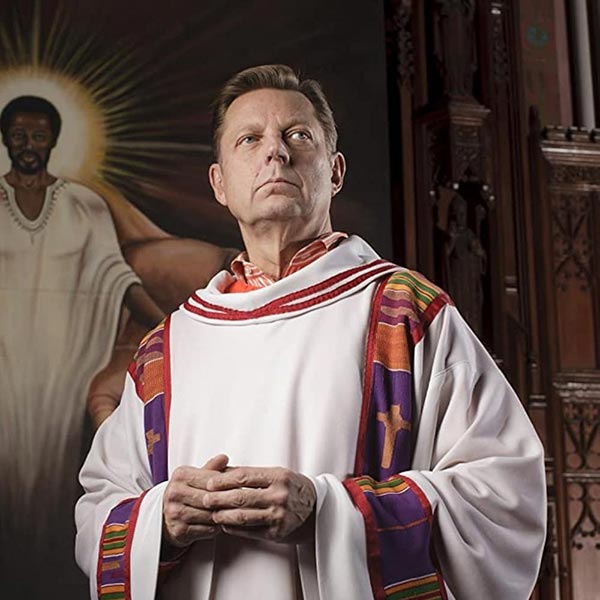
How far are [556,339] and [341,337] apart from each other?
3.88 m

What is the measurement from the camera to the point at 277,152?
237 cm

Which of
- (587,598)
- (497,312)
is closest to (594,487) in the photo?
(587,598)

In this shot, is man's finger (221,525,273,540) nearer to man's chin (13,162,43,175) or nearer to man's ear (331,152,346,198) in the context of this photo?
man's ear (331,152,346,198)

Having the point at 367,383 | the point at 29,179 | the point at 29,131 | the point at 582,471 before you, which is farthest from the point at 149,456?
the point at 582,471

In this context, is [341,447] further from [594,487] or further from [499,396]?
Result: [594,487]

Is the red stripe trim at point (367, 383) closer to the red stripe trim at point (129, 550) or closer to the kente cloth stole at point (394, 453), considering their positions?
the kente cloth stole at point (394, 453)

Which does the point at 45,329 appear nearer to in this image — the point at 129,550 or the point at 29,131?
the point at 29,131

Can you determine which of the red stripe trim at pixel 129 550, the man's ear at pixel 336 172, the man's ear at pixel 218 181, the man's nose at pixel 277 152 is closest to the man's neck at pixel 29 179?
the man's ear at pixel 218 181

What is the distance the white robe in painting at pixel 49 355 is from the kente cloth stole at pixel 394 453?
3199mm

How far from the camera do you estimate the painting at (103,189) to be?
5.27 m

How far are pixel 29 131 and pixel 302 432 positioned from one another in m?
3.66

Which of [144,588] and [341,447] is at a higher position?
[341,447]

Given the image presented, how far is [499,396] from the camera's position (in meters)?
2.21

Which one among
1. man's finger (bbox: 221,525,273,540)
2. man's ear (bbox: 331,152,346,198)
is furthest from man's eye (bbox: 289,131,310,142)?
man's finger (bbox: 221,525,273,540)
